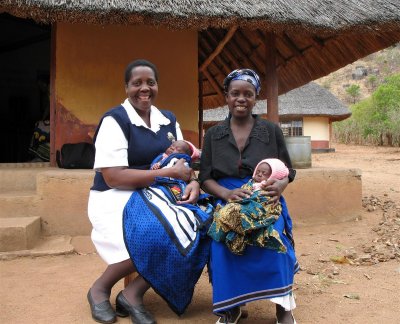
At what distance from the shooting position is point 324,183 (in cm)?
527

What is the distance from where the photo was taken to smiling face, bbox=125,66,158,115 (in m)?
2.65

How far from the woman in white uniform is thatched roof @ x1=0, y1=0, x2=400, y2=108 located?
196cm

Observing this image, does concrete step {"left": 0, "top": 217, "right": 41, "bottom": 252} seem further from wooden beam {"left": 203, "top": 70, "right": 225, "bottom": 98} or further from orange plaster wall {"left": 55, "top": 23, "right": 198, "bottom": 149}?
wooden beam {"left": 203, "top": 70, "right": 225, "bottom": 98}

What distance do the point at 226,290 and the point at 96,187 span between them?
3.24ft

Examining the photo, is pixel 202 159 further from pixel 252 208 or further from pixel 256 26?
pixel 256 26

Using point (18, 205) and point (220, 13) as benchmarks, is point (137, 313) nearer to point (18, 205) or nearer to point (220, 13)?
point (18, 205)

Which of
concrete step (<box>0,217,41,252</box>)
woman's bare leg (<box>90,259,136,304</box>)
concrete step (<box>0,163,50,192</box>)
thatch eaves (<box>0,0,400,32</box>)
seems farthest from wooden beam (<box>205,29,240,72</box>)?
woman's bare leg (<box>90,259,136,304</box>)

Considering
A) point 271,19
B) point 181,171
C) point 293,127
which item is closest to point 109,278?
point 181,171

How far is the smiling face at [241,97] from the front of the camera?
256 centimetres

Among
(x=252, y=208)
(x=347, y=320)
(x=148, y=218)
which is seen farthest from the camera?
(x=347, y=320)

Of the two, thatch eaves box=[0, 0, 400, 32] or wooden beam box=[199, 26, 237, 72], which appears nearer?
thatch eaves box=[0, 0, 400, 32]

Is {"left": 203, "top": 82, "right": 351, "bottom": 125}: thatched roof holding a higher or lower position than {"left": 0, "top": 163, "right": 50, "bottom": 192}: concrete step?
higher

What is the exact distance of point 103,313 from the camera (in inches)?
99.0

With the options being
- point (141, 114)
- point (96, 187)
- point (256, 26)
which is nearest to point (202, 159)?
point (141, 114)
